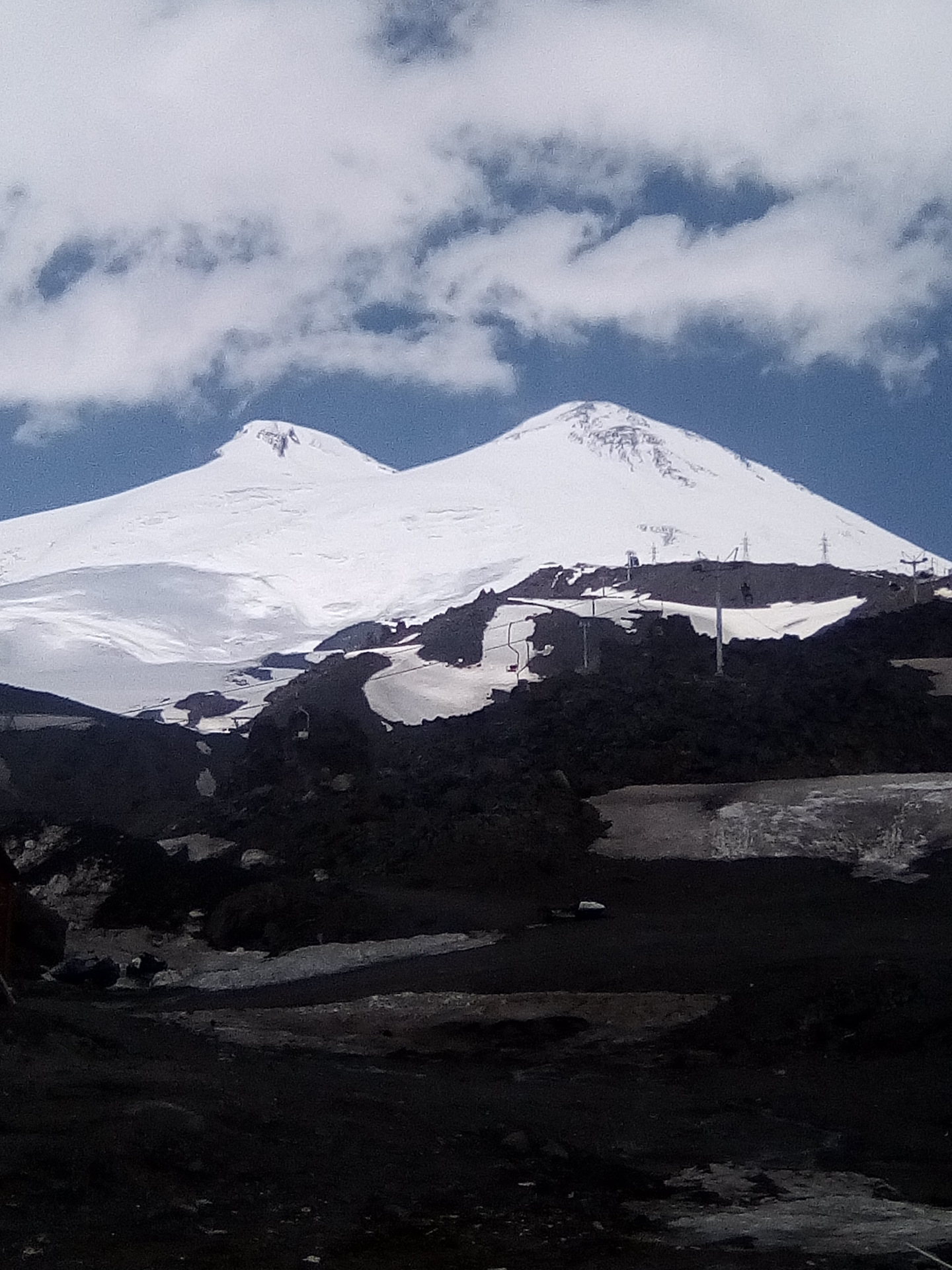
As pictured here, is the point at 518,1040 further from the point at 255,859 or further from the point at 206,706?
the point at 206,706

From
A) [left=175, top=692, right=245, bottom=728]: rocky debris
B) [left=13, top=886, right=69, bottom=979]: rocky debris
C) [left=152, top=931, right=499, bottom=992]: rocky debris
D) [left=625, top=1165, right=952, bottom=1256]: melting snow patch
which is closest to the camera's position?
[left=625, top=1165, right=952, bottom=1256]: melting snow patch

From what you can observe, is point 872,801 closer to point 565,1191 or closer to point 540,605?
point 565,1191

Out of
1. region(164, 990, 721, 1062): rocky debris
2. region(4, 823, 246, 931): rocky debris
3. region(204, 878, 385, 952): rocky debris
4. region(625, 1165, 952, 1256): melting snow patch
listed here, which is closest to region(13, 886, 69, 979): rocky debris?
region(164, 990, 721, 1062): rocky debris

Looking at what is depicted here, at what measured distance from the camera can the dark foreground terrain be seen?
624 centimetres

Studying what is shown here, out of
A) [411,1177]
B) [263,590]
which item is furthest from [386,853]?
[263,590]

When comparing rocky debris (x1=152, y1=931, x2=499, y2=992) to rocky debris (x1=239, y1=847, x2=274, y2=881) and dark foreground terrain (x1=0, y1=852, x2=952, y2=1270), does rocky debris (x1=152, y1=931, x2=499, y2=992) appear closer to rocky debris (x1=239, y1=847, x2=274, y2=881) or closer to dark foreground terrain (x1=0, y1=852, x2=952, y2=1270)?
dark foreground terrain (x1=0, y1=852, x2=952, y2=1270)

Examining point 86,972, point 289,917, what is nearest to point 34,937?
point 86,972

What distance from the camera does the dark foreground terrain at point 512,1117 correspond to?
6.24 m

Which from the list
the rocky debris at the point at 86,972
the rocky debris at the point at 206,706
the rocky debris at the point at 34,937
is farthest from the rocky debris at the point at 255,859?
the rocky debris at the point at 206,706

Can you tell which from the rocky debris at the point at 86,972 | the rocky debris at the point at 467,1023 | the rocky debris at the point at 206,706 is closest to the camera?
the rocky debris at the point at 467,1023

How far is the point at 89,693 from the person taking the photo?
336 ft

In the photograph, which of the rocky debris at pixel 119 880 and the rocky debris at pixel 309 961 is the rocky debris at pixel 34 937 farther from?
the rocky debris at pixel 119 880

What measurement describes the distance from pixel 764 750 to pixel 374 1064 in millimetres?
22736

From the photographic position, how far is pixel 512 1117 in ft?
30.2
